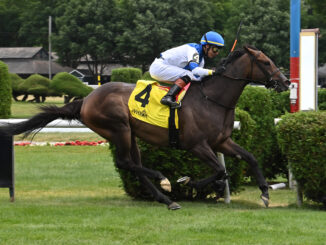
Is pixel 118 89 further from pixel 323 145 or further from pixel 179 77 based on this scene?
pixel 323 145

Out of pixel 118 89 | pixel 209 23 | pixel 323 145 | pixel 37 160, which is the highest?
pixel 209 23

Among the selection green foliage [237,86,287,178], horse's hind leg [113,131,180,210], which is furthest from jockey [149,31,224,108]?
green foliage [237,86,287,178]

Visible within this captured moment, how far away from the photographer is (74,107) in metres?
8.04

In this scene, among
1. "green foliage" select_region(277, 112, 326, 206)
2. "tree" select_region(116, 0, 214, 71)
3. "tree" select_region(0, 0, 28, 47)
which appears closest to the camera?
"green foliage" select_region(277, 112, 326, 206)

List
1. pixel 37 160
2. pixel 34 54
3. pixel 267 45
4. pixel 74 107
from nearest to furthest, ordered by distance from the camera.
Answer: pixel 74 107 → pixel 37 160 → pixel 267 45 → pixel 34 54

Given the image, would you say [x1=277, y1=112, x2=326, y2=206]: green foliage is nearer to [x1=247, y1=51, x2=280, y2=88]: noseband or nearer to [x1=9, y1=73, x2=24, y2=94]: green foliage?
[x1=247, y1=51, x2=280, y2=88]: noseband

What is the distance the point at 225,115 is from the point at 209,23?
4895cm

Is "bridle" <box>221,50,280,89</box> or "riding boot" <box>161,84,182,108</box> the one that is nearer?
"riding boot" <box>161,84,182,108</box>

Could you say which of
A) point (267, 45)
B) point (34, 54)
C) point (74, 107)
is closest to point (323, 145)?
point (74, 107)

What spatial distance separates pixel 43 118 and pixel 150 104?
1.52m

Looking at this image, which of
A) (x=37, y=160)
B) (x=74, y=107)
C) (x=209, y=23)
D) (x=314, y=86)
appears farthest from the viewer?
(x=209, y=23)

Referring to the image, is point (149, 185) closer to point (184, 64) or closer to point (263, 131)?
point (184, 64)

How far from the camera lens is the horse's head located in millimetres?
7355

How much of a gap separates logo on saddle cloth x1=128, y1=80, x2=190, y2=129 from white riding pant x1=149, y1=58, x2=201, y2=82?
0.43ft
